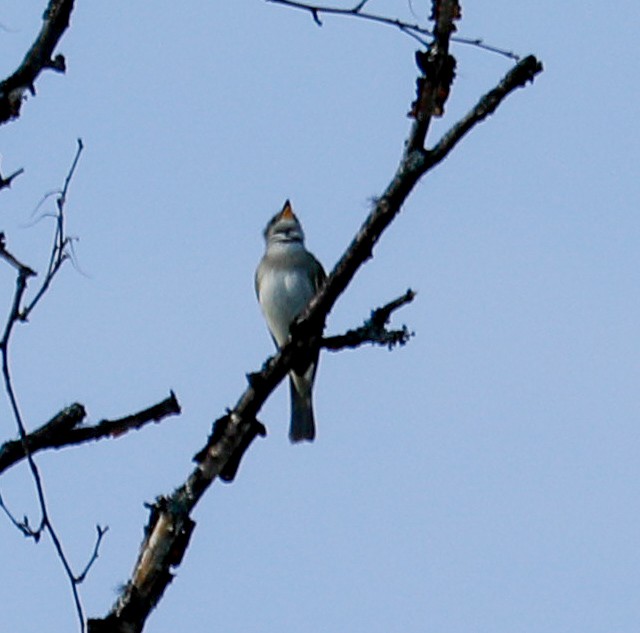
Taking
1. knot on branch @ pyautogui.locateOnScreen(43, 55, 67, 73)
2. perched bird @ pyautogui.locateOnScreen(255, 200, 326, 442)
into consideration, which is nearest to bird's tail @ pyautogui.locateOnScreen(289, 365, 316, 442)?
perched bird @ pyautogui.locateOnScreen(255, 200, 326, 442)

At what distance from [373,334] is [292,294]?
267 inches

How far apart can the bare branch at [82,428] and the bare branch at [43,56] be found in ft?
3.17

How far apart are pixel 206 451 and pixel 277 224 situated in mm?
8402

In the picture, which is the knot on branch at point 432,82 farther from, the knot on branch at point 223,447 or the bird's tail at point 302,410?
the bird's tail at point 302,410

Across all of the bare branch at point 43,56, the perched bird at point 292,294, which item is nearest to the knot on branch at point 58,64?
the bare branch at point 43,56

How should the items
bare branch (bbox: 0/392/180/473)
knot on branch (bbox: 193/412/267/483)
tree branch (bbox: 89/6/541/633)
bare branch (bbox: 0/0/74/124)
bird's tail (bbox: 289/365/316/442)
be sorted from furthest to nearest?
bird's tail (bbox: 289/365/316/442), bare branch (bbox: 0/0/74/124), bare branch (bbox: 0/392/180/473), knot on branch (bbox: 193/412/267/483), tree branch (bbox: 89/6/541/633)

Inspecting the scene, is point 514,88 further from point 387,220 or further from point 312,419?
point 312,419

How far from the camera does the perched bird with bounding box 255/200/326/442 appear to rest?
11672 mm

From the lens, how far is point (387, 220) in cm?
454

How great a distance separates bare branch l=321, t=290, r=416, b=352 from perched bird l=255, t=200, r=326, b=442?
20.9 feet

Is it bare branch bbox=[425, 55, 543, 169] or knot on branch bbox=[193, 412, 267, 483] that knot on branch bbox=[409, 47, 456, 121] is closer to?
bare branch bbox=[425, 55, 543, 169]

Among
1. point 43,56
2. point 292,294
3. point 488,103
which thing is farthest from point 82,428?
point 292,294

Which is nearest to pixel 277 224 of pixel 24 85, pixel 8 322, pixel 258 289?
pixel 258 289

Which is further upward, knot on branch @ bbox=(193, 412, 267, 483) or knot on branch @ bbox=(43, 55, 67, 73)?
knot on branch @ bbox=(43, 55, 67, 73)
